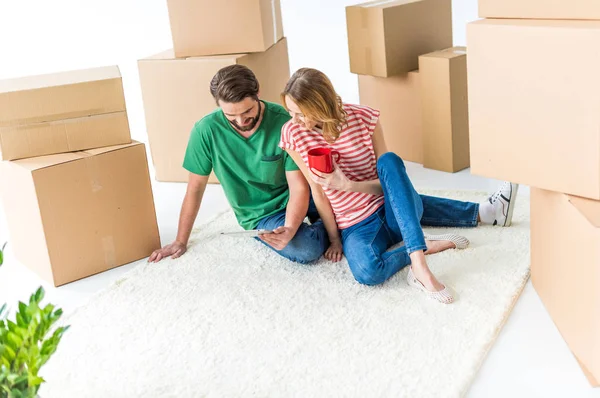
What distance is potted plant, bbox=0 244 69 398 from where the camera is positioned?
1.38 m

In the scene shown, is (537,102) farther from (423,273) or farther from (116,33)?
(116,33)

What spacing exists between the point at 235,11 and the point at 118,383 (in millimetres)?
1591

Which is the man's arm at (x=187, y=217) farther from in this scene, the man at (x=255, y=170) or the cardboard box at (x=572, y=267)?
the cardboard box at (x=572, y=267)

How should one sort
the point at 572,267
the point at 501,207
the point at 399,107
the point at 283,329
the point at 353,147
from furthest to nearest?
the point at 399,107
the point at 501,207
the point at 353,147
the point at 283,329
the point at 572,267

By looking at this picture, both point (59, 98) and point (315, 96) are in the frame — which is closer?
point (315, 96)

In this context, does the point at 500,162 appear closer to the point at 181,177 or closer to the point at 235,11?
the point at 235,11

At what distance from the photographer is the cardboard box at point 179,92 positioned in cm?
322

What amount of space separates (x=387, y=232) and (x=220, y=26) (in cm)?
117

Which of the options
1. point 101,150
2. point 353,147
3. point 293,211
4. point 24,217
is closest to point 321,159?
point 353,147

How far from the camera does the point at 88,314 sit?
2400 mm

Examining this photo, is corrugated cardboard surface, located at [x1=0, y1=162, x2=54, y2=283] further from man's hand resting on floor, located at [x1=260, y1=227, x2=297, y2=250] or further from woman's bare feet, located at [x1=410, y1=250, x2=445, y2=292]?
woman's bare feet, located at [x1=410, y1=250, x2=445, y2=292]

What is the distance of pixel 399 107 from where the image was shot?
3.35 m

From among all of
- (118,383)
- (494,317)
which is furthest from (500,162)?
(118,383)

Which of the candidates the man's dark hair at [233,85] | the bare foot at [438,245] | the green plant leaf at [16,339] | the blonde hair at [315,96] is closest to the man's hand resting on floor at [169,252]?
the man's dark hair at [233,85]
